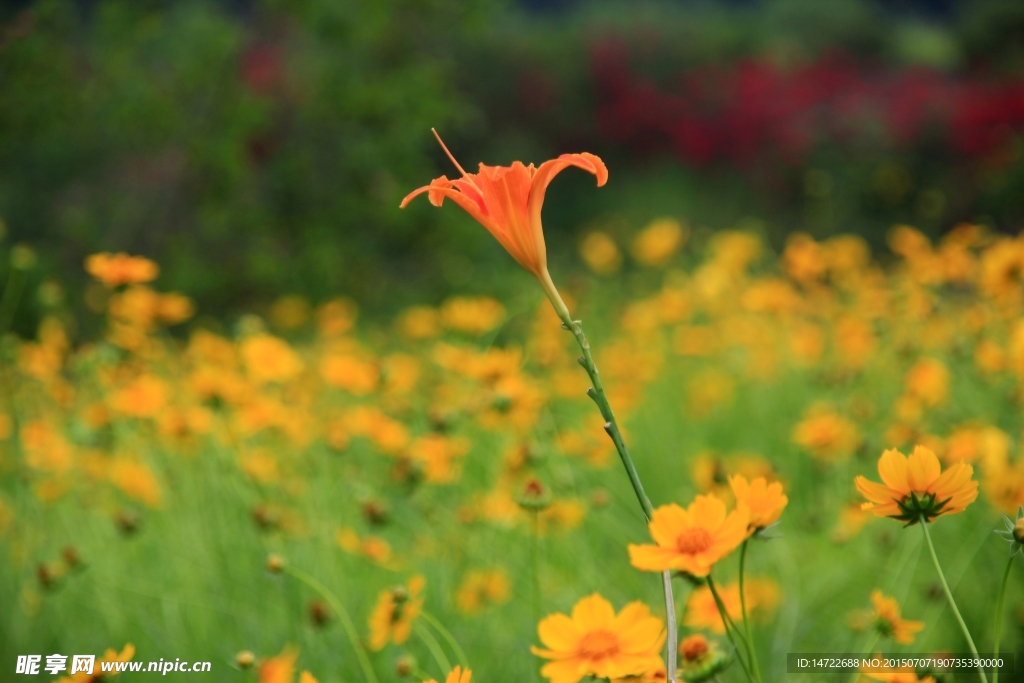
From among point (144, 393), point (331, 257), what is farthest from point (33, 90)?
point (144, 393)

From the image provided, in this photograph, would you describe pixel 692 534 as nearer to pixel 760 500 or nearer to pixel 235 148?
pixel 760 500

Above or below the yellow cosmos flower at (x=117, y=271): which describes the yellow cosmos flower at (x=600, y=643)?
below

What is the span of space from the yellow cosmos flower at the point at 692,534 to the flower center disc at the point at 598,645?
8cm

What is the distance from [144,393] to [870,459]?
3.70 ft

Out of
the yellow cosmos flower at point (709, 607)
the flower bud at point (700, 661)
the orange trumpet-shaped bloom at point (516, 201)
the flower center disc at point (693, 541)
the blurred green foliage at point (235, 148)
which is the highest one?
the blurred green foliage at point (235, 148)

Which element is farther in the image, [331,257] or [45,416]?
[331,257]

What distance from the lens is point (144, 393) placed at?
4.24 feet

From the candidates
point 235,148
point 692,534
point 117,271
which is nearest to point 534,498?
point 692,534

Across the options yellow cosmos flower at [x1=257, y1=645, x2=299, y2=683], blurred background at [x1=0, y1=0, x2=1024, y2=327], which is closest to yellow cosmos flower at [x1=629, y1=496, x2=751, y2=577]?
yellow cosmos flower at [x1=257, y1=645, x2=299, y2=683]

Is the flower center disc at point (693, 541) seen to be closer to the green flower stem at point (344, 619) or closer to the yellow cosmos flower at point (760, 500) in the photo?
the yellow cosmos flower at point (760, 500)

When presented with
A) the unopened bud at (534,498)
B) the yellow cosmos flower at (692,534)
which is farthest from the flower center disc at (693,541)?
the unopened bud at (534,498)

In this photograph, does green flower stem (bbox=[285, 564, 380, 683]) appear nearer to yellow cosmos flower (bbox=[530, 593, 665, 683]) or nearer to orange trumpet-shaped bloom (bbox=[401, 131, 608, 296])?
yellow cosmos flower (bbox=[530, 593, 665, 683])

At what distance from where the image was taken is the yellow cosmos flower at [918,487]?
0.52 meters

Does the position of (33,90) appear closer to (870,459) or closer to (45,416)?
(45,416)
